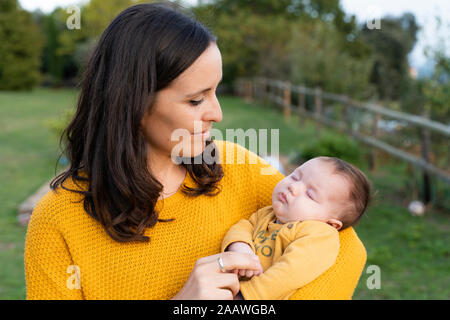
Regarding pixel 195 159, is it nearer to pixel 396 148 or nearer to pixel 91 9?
pixel 396 148

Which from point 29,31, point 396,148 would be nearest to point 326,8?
point 29,31

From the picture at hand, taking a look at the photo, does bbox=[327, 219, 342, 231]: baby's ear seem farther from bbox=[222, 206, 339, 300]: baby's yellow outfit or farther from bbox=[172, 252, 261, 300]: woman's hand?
bbox=[172, 252, 261, 300]: woman's hand

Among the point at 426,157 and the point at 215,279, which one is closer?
the point at 215,279

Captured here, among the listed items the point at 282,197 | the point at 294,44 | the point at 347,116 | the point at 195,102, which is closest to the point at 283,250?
the point at 282,197

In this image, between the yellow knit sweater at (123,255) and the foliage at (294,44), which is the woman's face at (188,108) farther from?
the foliage at (294,44)

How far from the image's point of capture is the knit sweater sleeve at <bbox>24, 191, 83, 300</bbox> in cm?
137

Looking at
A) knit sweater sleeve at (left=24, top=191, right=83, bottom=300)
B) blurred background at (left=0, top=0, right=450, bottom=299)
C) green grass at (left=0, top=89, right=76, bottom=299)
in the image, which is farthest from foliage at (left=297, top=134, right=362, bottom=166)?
knit sweater sleeve at (left=24, top=191, right=83, bottom=300)

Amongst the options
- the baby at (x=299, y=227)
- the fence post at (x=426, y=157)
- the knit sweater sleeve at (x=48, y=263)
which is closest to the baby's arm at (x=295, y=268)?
the baby at (x=299, y=227)

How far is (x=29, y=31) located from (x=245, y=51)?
15224 mm

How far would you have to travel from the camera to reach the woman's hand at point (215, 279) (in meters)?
1.31

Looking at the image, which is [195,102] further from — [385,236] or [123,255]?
[385,236]

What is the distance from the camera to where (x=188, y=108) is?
145 centimetres

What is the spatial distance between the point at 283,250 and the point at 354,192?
38cm

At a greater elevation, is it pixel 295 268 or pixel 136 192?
pixel 136 192
